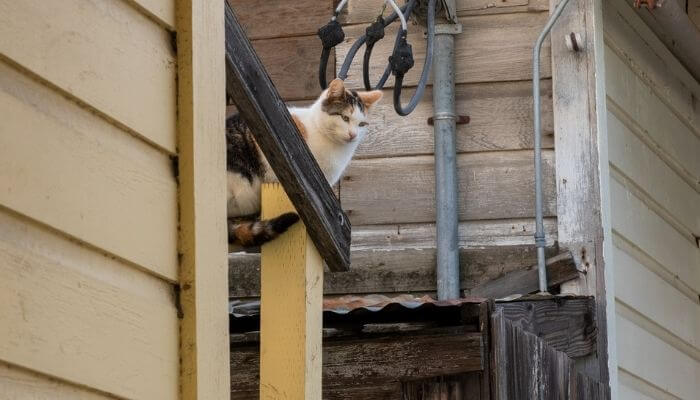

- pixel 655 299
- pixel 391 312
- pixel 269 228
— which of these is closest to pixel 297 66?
pixel 655 299

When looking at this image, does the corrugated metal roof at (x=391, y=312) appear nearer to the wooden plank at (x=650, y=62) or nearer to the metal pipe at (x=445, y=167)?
the metal pipe at (x=445, y=167)

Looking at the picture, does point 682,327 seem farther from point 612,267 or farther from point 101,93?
point 101,93

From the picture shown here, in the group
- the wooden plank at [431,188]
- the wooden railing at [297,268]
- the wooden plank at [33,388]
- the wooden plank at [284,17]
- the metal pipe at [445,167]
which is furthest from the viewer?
the wooden plank at [284,17]

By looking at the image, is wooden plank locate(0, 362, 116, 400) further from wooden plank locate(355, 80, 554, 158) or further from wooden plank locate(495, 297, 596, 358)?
wooden plank locate(355, 80, 554, 158)

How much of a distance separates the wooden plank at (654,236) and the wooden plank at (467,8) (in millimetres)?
960

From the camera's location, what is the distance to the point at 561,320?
5672 millimetres

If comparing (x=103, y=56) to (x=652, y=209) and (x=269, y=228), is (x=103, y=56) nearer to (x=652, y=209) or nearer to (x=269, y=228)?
(x=269, y=228)

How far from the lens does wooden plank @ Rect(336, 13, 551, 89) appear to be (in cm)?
652

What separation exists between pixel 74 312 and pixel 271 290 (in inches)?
44.6

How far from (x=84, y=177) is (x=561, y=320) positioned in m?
3.84

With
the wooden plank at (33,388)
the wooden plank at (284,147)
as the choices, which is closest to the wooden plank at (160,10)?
the wooden plank at (284,147)

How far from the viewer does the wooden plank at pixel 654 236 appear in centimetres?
654

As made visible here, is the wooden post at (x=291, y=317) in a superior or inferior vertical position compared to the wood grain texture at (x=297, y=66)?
inferior

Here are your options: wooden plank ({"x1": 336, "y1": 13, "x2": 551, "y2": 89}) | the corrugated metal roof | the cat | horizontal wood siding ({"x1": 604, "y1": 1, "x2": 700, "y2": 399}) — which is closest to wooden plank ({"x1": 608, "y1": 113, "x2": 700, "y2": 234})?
horizontal wood siding ({"x1": 604, "y1": 1, "x2": 700, "y2": 399})
